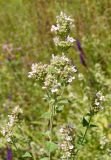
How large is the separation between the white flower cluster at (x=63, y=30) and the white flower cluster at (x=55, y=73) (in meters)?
0.07

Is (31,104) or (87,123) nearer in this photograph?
(87,123)

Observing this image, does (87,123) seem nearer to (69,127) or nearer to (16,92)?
(69,127)

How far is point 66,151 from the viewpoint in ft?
6.58

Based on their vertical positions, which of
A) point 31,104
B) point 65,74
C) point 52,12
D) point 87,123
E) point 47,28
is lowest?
point 87,123

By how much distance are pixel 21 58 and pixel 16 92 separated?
594 millimetres

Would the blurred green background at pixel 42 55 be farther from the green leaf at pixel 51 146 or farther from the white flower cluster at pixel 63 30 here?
the white flower cluster at pixel 63 30

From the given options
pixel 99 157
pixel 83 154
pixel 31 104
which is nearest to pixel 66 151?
pixel 99 157

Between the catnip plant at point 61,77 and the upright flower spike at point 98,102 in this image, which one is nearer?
the catnip plant at point 61,77

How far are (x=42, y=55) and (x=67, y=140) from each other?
3130mm

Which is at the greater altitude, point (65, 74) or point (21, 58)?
point (21, 58)

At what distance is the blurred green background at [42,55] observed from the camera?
3.48 meters

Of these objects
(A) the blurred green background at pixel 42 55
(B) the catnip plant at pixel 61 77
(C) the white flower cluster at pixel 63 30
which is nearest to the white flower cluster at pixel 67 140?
(B) the catnip plant at pixel 61 77

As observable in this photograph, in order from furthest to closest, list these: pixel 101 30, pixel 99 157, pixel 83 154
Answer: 1. pixel 101 30
2. pixel 83 154
3. pixel 99 157

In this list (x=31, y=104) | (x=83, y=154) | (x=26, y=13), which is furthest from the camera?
(x=26, y=13)
